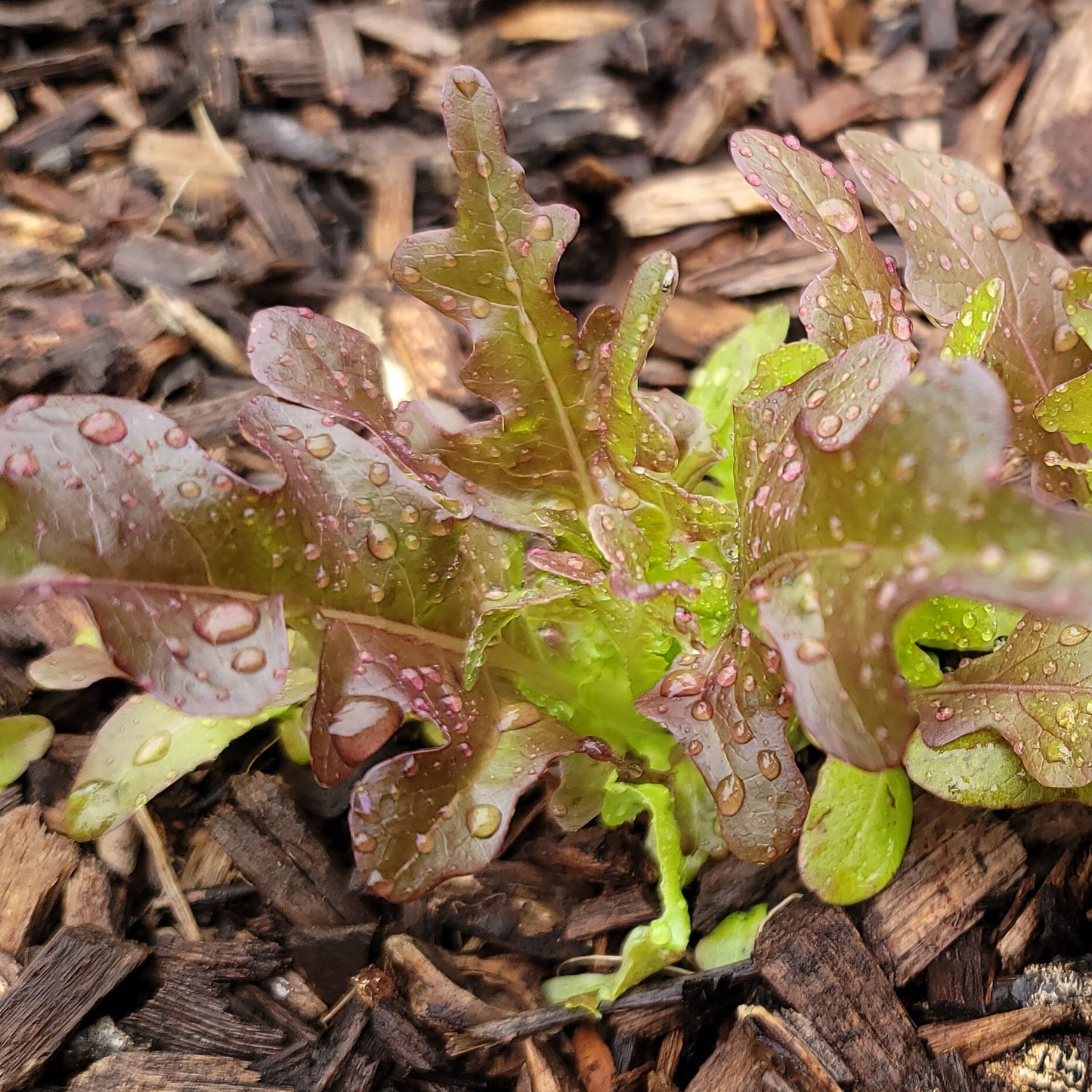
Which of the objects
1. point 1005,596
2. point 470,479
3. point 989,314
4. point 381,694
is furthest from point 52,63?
point 1005,596

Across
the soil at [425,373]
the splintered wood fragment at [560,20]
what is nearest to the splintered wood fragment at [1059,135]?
the soil at [425,373]

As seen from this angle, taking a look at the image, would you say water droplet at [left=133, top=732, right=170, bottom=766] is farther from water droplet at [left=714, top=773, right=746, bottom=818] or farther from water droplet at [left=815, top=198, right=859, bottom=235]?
water droplet at [left=815, top=198, right=859, bottom=235]

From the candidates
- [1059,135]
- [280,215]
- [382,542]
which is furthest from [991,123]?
[382,542]

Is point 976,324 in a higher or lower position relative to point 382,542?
higher

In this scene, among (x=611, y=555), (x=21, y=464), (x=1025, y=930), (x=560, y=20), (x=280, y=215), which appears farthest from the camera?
(x=560, y=20)

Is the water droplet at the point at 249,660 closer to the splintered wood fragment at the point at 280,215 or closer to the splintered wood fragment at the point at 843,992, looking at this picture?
the splintered wood fragment at the point at 843,992

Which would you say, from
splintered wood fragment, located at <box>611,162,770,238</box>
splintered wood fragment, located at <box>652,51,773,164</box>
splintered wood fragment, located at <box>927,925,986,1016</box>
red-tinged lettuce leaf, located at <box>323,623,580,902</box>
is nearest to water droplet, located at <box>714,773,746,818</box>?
red-tinged lettuce leaf, located at <box>323,623,580,902</box>

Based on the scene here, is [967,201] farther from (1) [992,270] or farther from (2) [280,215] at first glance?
(2) [280,215]

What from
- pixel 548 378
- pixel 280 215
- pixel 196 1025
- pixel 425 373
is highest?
pixel 548 378

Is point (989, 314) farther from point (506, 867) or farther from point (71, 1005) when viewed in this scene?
point (71, 1005)
